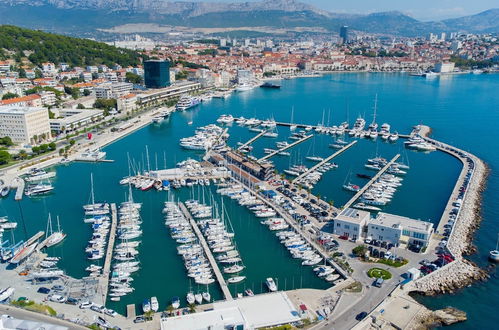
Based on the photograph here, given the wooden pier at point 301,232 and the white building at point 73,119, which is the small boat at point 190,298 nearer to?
the wooden pier at point 301,232

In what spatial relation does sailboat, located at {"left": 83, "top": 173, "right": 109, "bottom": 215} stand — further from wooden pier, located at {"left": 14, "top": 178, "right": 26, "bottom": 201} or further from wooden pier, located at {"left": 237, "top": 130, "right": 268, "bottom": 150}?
wooden pier, located at {"left": 237, "top": 130, "right": 268, "bottom": 150}

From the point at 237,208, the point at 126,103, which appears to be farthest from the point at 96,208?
the point at 126,103

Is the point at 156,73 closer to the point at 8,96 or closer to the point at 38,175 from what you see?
the point at 8,96

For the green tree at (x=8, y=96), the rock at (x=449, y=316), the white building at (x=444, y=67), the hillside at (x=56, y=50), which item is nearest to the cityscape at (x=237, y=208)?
the rock at (x=449, y=316)

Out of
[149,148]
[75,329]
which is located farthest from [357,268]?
[149,148]

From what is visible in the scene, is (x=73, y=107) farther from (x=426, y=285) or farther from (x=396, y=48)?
(x=396, y=48)
